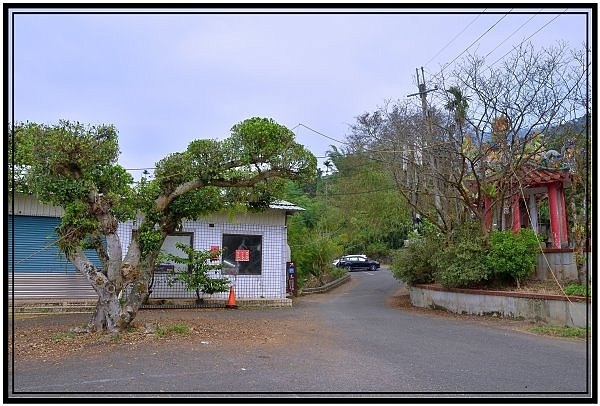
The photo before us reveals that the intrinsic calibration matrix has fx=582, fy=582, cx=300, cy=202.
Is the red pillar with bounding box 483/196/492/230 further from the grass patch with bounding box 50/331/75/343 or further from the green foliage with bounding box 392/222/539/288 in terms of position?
the grass patch with bounding box 50/331/75/343

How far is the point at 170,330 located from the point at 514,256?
851 cm

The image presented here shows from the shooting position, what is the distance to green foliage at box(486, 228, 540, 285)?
14.2 meters

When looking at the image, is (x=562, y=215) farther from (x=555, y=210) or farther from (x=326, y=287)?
(x=326, y=287)

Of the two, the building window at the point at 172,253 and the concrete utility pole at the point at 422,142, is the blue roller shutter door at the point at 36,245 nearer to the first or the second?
the building window at the point at 172,253

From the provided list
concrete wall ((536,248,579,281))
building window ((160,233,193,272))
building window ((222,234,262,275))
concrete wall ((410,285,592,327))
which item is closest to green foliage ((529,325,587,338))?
concrete wall ((410,285,592,327))

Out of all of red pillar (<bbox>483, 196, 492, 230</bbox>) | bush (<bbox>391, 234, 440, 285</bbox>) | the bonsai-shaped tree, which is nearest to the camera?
the bonsai-shaped tree

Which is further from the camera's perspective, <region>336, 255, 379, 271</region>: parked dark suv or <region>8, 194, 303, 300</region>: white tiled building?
<region>336, 255, 379, 271</region>: parked dark suv

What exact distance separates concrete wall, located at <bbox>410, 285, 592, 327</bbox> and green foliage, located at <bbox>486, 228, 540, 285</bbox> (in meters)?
0.69

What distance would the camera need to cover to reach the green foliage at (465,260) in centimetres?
1489

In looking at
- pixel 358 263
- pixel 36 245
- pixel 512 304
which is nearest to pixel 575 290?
pixel 512 304

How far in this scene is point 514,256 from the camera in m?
14.3

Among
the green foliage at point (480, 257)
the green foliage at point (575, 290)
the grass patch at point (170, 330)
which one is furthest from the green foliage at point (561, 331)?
the grass patch at point (170, 330)

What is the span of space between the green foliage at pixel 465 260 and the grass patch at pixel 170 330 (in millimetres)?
7574

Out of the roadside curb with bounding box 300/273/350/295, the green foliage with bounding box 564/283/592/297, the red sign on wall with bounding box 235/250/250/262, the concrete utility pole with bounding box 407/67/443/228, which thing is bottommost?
the roadside curb with bounding box 300/273/350/295
